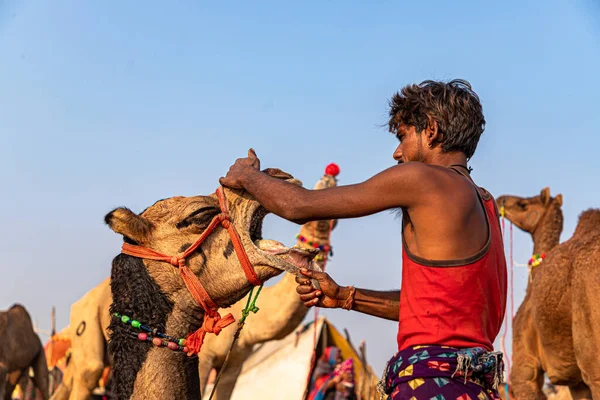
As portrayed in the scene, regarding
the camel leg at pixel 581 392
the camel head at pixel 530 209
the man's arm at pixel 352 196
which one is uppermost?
the camel head at pixel 530 209

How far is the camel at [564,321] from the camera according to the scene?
25.9 ft

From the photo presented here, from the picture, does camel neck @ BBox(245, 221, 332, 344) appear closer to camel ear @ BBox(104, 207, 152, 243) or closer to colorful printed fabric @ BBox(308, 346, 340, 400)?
colorful printed fabric @ BBox(308, 346, 340, 400)

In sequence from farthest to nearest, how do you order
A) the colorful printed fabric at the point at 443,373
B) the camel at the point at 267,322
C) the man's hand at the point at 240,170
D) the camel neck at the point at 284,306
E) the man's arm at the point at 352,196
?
the camel neck at the point at 284,306 → the camel at the point at 267,322 → the man's hand at the point at 240,170 → the man's arm at the point at 352,196 → the colorful printed fabric at the point at 443,373

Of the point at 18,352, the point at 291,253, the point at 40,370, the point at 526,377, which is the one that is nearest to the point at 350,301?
the point at 291,253

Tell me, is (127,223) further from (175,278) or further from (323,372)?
(323,372)

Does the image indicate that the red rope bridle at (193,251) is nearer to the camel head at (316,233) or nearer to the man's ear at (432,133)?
the man's ear at (432,133)

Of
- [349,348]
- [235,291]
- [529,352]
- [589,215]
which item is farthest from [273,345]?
[235,291]

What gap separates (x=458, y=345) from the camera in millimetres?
3119

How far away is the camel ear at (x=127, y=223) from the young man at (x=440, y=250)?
2.74 ft

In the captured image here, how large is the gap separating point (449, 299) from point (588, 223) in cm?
661

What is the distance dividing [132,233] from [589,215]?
6614 millimetres

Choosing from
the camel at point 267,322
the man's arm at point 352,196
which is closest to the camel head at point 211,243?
the man's arm at point 352,196

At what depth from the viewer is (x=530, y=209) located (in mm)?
13117

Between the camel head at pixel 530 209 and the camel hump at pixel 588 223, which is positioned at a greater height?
the camel head at pixel 530 209
